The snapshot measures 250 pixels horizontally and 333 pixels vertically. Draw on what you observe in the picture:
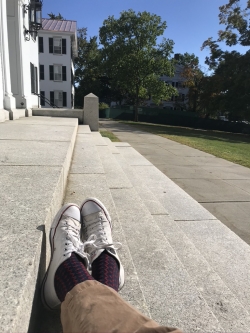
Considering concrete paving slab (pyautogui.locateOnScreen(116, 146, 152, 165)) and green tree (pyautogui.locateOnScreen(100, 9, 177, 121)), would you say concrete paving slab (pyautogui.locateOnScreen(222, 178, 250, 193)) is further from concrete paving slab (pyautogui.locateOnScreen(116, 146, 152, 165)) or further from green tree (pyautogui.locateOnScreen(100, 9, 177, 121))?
green tree (pyautogui.locateOnScreen(100, 9, 177, 121))

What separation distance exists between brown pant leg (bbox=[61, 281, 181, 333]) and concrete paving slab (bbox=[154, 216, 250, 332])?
615 mm

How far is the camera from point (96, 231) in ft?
5.70

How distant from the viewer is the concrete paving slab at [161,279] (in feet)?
4.24

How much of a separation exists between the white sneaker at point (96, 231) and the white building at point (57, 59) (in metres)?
27.1

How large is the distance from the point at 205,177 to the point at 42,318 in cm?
479

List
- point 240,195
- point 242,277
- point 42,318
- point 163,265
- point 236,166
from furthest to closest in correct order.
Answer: point 236,166, point 240,195, point 242,277, point 163,265, point 42,318

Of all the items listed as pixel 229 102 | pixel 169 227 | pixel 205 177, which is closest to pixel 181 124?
pixel 229 102

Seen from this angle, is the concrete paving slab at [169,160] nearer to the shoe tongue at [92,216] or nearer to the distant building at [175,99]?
the shoe tongue at [92,216]

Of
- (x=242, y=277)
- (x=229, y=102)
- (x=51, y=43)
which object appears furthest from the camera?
(x=51, y=43)

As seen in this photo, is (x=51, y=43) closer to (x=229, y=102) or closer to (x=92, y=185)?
(x=229, y=102)

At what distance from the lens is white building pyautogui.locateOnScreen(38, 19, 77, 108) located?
27.2m

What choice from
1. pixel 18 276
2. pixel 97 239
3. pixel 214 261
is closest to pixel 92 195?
pixel 97 239

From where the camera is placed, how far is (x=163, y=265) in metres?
1.73

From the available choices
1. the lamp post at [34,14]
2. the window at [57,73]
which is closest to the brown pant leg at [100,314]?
the lamp post at [34,14]
